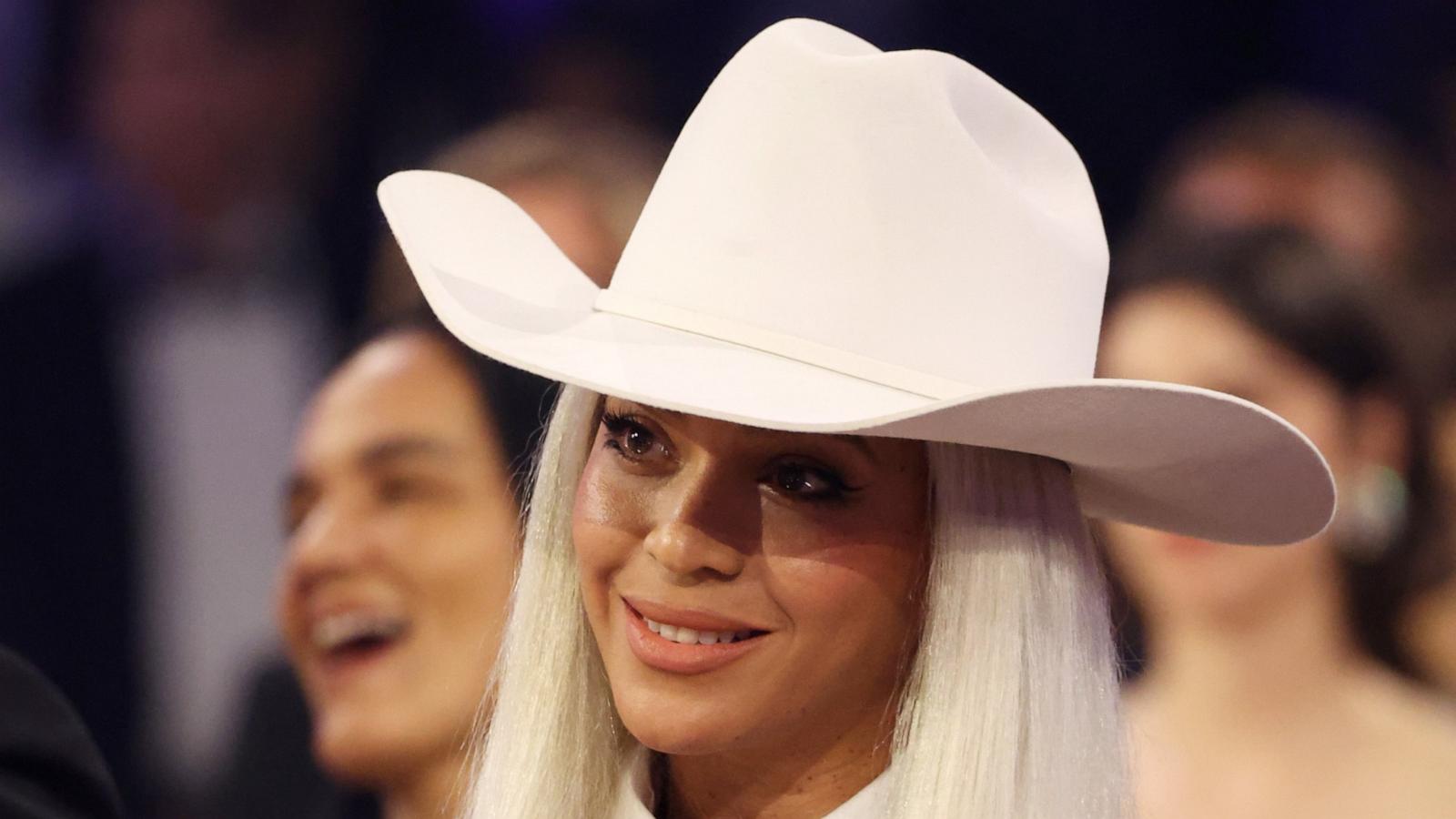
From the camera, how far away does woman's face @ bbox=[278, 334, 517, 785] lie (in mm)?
2871

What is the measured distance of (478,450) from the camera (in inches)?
113

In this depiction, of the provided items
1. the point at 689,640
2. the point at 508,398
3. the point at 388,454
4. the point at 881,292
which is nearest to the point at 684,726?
the point at 689,640

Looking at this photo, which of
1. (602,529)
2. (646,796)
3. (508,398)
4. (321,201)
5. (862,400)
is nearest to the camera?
(862,400)

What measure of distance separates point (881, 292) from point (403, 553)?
5.30 feet

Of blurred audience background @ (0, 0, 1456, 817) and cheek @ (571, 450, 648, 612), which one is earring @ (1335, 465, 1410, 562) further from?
cheek @ (571, 450, 648, 612)

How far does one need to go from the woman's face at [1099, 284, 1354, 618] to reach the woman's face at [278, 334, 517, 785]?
1.14m

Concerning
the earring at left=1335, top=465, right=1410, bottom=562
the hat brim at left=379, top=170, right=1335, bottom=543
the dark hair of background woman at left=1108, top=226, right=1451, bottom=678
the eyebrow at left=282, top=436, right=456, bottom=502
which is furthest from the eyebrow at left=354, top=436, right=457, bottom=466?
the earring at left=1335, top=465, right=1410, bottom=562

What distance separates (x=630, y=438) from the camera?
64.0 inches

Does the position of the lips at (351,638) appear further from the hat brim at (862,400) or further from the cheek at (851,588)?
the cheek at (851,588)

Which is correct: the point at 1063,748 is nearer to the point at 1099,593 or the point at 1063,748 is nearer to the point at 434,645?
the point at 1099,593

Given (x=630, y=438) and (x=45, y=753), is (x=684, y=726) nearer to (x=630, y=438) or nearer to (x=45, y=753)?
(x=630, y=438)

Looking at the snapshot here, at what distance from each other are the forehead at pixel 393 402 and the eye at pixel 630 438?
127 centimetres

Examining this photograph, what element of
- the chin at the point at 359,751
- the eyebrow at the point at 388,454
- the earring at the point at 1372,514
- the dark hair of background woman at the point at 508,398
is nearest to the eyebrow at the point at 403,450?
the eyebrow at the point at 388,454

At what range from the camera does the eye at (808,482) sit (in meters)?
1.53
